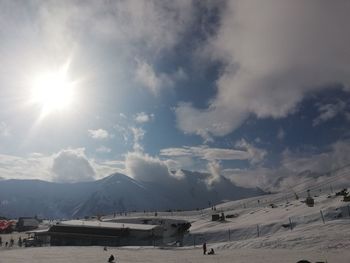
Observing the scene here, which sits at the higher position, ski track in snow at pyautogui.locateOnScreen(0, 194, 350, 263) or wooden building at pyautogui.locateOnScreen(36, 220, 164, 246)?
wooden building at pyautogui.locateOnScreen(36, 220, 164, 246)

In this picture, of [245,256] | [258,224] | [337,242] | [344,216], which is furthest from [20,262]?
[344,216]

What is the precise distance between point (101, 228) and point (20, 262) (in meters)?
41.9

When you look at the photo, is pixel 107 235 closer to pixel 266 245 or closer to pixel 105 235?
pixel 105 235

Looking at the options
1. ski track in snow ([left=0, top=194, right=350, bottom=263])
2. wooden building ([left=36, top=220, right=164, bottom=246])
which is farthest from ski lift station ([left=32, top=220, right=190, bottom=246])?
ski track in snow ([left=0, top=194, right=350, bottom=263])

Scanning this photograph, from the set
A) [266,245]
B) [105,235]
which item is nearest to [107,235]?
[105,235]

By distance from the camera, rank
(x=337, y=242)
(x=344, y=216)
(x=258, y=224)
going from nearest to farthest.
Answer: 1. (x=337, y=242)
2. (x=344, y=216)
3. (x=258, y=224)

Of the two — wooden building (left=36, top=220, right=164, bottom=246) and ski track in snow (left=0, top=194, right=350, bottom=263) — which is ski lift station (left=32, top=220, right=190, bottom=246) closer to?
wooden building (left=36, top=220, right=164, bottom=246)

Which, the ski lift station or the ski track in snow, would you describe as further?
the ski lift station

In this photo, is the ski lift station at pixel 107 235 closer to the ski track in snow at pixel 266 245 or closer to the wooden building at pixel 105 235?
the wooden building at pixel 105 235

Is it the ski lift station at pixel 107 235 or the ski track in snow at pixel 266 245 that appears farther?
the ski lift station at pixel 107 235

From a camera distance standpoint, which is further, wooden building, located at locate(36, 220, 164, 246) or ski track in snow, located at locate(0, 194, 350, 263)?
wooden building, located at locate(36, 220, 164, 246)

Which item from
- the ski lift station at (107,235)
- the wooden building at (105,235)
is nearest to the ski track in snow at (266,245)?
the ski lift station at (107,235)

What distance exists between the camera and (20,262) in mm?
44688

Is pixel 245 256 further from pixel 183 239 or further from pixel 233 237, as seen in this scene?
pixel 183 239
